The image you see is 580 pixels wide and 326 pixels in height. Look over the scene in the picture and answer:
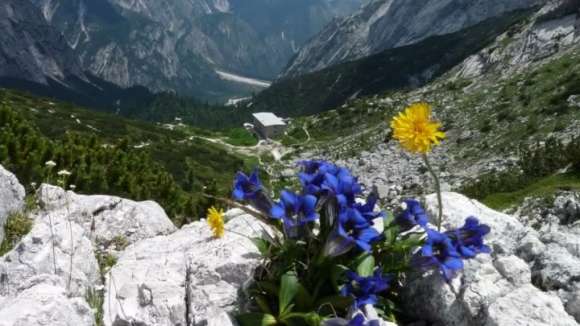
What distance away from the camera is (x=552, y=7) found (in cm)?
7900

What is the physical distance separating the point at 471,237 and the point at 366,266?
1.13 metres

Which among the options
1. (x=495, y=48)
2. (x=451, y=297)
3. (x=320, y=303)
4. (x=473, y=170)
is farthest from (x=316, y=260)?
(x=495, y=48)

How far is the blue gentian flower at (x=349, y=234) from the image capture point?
4750 mm

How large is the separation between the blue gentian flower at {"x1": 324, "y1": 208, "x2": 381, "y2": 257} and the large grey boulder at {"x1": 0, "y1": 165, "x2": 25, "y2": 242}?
540 centimetres

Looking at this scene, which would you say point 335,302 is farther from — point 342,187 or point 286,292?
point 342,187

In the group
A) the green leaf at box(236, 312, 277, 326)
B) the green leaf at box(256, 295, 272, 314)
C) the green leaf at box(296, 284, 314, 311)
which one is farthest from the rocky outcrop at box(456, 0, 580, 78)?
the green leaf at box(236, 312, 277, 326)

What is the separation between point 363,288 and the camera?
473 cm

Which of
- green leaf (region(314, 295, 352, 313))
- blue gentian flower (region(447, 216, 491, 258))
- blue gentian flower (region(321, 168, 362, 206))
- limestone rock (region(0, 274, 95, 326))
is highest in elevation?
blue gentian flower (region(321, 168, 362, 206))

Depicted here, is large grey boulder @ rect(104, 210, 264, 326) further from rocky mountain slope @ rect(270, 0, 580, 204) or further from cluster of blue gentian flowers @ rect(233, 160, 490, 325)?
rocky mountain slope @ rect(270, 0, 580, 204)

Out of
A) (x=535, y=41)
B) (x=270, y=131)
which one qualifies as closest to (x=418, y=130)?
(x=535, y=41)

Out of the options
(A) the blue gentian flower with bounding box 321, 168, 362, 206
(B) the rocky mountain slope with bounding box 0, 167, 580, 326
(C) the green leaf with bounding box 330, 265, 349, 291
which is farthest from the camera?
(A) the blue gentian flower with bounding box 321, 168, 362, 206

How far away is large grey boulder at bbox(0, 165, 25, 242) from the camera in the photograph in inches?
316

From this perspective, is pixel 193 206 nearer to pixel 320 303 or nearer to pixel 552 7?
pixel 320 303

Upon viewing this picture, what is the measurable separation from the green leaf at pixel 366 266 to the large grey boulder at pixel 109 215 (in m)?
4.69
